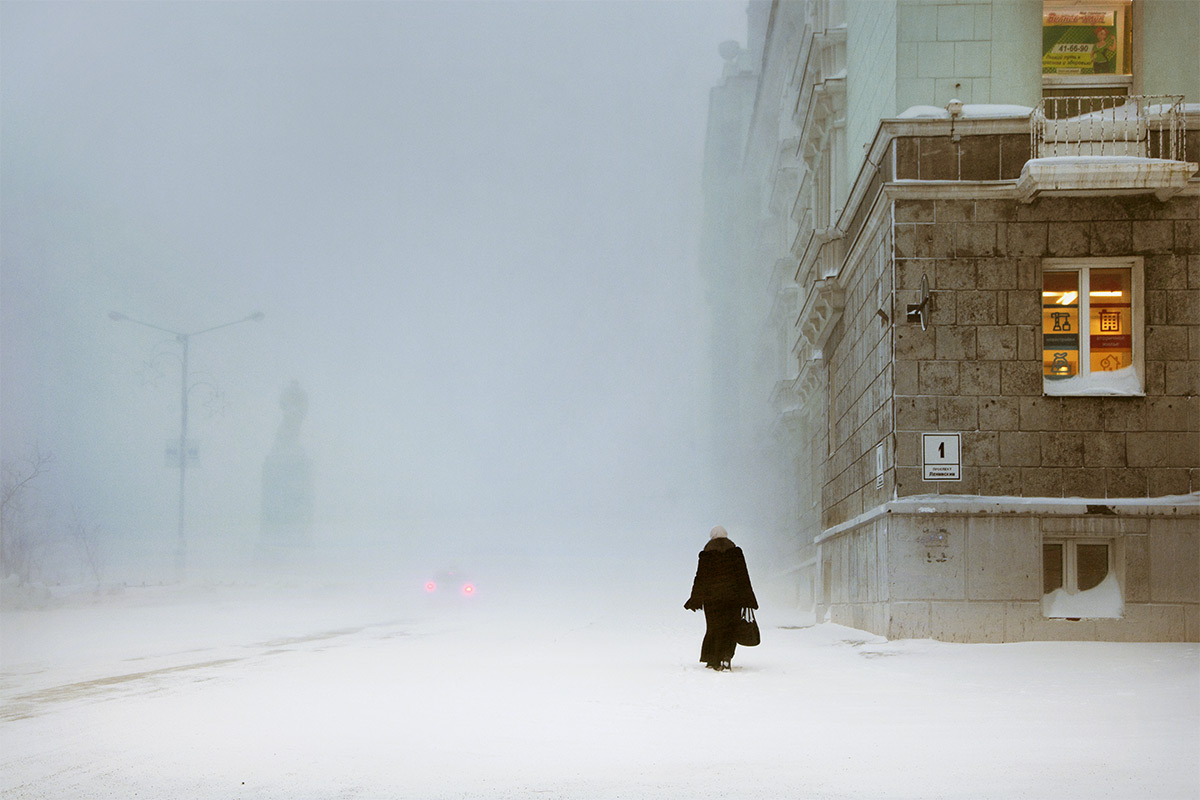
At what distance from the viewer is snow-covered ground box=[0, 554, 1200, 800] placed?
6.37 metres

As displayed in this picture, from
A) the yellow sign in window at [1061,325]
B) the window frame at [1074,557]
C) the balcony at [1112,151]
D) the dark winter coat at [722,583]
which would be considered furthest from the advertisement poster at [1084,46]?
the dark winter coat at [722,583]

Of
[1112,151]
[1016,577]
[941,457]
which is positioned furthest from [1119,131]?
[1016,577]

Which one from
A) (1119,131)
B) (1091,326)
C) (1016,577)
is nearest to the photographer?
(1016,577)

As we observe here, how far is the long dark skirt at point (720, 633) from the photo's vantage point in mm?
12461

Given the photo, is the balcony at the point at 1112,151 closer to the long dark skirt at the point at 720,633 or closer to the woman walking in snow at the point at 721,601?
the woman walking in snow at the point at 721,601

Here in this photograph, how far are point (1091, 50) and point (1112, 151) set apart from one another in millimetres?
2558

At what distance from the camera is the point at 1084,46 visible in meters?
17.4

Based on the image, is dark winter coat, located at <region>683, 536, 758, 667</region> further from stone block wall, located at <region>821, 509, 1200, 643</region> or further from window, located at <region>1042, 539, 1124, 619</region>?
window, located at <region>1042, 539, 1124, 619</region>

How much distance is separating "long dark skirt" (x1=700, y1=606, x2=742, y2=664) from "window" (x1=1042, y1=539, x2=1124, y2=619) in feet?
16.6

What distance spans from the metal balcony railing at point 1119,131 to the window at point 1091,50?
141 cm

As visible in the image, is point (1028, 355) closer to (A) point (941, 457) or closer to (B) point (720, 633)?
(A) point (941, 457)

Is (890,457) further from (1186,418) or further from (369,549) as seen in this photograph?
(369,549)

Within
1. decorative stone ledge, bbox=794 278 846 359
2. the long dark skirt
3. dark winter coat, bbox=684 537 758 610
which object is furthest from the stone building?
the long dark skirt

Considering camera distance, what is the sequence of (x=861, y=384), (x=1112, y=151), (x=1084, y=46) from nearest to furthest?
1. (x=1112, y=151)
2. (x=1084, y=46)
3. (x=861, y=384)
